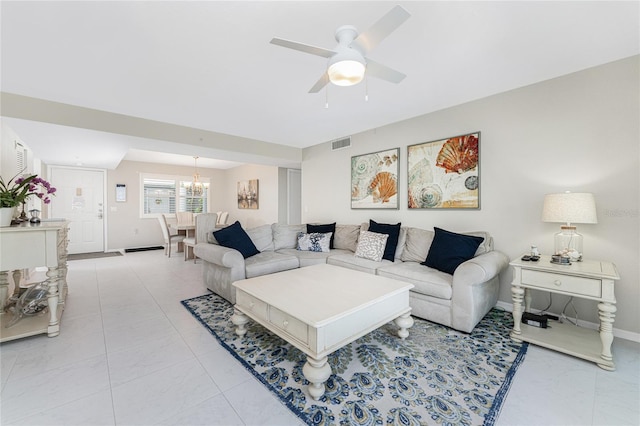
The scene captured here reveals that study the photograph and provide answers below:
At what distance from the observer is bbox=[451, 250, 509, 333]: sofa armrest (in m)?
2.29

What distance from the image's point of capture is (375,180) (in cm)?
415

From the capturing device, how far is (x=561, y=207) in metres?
2.20

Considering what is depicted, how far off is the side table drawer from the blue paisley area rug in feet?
1.79

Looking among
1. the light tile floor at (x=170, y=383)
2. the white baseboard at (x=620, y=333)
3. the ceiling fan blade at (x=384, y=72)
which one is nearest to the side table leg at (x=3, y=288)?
the light tile floor at (x=170, y=383)

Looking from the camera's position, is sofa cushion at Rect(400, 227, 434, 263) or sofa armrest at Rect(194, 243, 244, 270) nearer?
sofa armrest at Rect(194, 243, 244, 270)

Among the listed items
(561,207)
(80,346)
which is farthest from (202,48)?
(561,207)

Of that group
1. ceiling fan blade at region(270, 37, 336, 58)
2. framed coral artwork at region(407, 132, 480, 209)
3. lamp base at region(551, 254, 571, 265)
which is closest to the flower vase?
ceiling fan blade at region(270, 37, 336, 58)

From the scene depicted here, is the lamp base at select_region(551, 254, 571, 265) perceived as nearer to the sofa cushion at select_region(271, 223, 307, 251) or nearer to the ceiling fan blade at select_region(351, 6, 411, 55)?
the ceiling fan blade at select_region(351, 6, 411, 55)

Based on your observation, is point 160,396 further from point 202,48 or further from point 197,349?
point 202,48

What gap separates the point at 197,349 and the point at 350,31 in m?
2.57

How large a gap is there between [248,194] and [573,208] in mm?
6886

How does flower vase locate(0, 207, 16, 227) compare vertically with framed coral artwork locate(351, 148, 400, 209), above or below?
below

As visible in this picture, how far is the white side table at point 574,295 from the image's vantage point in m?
1.84

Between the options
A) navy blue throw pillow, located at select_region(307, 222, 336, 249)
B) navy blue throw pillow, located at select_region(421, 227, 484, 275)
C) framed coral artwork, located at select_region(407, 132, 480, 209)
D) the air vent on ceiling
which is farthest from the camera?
the air vent on ceiling
